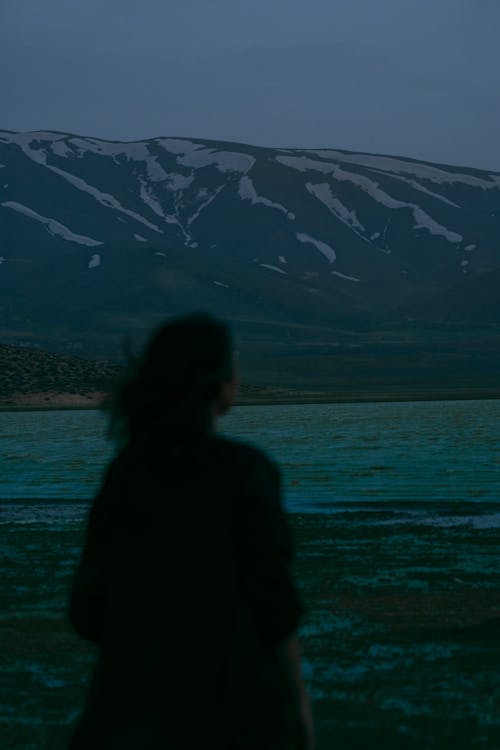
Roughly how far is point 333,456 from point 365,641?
3067 cm

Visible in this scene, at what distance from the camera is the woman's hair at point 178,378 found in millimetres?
4508

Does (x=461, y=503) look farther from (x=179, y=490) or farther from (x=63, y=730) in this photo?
(x=179, y=490)

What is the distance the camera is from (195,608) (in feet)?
14.4

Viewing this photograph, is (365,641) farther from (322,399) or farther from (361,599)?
(322,399)

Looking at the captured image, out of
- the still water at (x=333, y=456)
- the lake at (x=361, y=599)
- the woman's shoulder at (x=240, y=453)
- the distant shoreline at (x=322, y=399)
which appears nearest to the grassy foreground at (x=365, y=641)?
the lake at (x=361, y=599)

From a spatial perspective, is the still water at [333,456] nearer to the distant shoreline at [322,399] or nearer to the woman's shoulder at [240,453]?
the distant shoreline at [322,399]

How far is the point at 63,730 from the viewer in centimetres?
953

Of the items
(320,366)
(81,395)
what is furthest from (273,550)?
(320,366)

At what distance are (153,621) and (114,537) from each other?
298 millimetres

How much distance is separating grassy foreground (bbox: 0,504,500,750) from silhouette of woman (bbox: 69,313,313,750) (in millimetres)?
4882

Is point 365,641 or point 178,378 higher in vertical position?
point 178,378

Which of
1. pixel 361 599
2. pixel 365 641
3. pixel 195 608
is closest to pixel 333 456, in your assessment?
pixel 361 599

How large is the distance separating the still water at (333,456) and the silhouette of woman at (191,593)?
1849 centimetres

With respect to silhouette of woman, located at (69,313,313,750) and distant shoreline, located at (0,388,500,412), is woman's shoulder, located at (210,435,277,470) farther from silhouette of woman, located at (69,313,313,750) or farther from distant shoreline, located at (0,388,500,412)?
distant shoreline, located at (0,388,500,412)
